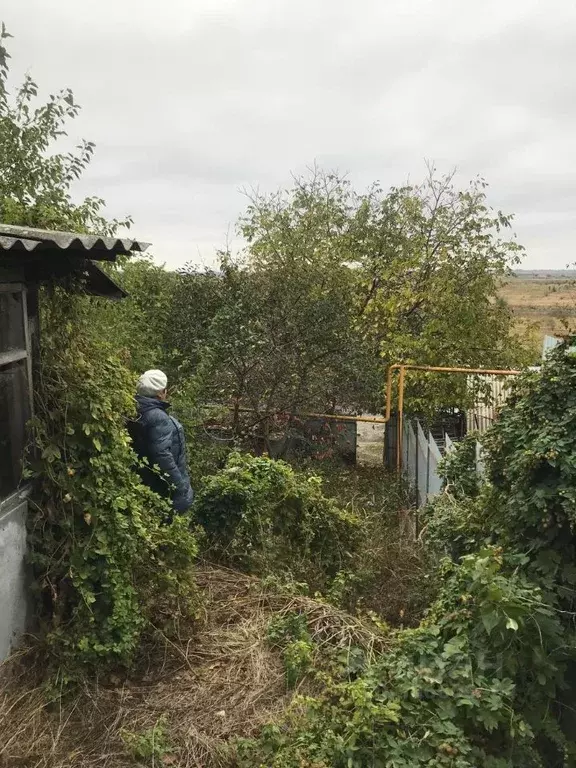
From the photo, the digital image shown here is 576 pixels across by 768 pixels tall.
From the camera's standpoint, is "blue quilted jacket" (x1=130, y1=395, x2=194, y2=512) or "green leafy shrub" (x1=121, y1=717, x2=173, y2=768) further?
"blue quilted jacket" (x1=130, y1=395, x2=194, y2=512)

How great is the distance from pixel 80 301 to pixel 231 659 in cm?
277

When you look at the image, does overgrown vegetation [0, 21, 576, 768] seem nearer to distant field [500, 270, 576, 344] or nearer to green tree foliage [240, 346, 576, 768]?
green tree foliage [240, 346, 576, 768]

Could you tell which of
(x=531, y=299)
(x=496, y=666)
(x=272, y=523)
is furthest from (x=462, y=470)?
(x=531, y=299)

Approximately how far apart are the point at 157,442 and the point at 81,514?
44.6 inches

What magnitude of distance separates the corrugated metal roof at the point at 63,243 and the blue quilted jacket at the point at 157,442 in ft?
5.11

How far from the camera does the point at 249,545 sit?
5.45m

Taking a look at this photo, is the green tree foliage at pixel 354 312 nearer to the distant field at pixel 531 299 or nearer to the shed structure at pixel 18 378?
the distant field at pixel 531 299

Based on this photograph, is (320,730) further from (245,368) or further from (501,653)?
(245,368)

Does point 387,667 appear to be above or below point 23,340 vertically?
below

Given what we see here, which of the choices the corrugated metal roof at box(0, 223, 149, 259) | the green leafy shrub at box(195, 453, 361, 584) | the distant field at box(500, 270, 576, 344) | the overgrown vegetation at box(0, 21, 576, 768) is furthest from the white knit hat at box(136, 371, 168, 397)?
the distant field at box(500, 270, 576, 344)

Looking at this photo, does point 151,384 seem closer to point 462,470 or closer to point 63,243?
point 63,243

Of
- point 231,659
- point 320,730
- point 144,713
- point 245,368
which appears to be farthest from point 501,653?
point 245,368

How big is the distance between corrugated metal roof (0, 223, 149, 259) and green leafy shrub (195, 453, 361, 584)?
2583mm

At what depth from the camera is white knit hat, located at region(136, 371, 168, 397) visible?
491 centimetres
